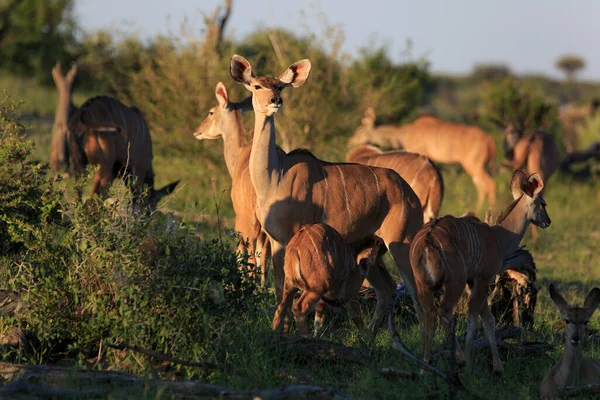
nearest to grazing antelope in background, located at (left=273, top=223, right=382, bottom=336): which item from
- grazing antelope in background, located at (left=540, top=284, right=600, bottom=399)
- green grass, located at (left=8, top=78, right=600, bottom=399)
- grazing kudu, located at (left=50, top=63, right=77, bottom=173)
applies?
green grass, located at (left=8, top=78, right=600, bottom=399)

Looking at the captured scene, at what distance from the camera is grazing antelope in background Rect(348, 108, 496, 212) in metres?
13.8

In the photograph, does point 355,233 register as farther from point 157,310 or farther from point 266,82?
point 157,310

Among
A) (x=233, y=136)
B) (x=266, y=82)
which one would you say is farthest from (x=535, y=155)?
(x=266, y=82)

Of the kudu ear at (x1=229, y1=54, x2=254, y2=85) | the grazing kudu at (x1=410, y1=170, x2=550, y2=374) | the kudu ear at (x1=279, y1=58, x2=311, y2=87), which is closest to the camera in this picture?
the grazing kudu at (x1=410, y1=170, x2=550, y2=374)

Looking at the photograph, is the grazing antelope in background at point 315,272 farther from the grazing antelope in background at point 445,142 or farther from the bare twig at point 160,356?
the grazing antelope in background at point 445,142

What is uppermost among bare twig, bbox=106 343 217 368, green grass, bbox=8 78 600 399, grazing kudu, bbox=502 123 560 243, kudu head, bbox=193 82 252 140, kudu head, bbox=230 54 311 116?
kudu head, bbox=230 54 311 116

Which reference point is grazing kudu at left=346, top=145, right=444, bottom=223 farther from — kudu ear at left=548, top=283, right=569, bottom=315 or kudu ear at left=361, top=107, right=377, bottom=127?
kudu ear at left=361, top=107, right=377, bottom=127

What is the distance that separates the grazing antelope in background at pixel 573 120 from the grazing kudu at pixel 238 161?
10.4 m

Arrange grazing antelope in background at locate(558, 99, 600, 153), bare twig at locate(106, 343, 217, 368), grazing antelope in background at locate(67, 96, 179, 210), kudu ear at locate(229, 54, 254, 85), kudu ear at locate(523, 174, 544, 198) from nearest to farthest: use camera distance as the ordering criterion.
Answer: bare twig at locate(106, 343, 217, 368)
kudu ear at locate(523, 174, 544, 198)
kudu ear at locate(229, 54, 254, 85)
grazing antelope in background at locate(67, 96, 179, 210)
grazing antelope in background at locate(558, 99, 600, 153)

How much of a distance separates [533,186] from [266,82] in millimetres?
1857

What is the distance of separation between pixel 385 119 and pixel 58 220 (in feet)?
37.5

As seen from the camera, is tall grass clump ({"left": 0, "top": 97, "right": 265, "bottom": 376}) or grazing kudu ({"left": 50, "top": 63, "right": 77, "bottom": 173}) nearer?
tall grass clump ({"left": 0, "top": 97, "right": 265, "bottom": 376})

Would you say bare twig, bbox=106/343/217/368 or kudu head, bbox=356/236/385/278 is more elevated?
kudu head, bbox=356/236/385/278

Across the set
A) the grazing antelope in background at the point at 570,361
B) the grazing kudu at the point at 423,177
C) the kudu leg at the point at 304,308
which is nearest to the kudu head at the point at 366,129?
the grazing kudu at the point at 423,177
